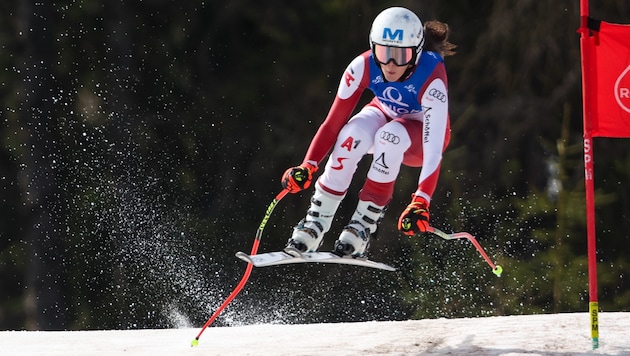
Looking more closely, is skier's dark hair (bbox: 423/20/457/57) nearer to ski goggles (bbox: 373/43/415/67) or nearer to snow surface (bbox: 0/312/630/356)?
ski goggles (bbox: 373/43/415/67)

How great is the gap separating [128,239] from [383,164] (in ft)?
30.3

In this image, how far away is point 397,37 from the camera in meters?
5.56

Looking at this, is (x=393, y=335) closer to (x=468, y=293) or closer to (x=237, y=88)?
(x=468, y=293)

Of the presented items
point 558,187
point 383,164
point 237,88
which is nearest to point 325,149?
point 383,164

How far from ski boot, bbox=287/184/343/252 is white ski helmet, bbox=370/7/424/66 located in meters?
0.78

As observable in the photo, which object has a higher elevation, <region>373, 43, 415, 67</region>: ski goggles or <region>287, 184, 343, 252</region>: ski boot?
<region>373, 43, 415, 67</region>: ski goggles

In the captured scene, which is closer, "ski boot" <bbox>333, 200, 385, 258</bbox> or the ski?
the ski

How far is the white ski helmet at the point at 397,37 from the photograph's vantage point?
18.2 feet

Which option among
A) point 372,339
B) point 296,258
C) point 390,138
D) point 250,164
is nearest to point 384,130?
point 390,138

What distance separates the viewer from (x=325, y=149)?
19.4 ft

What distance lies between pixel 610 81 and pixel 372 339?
1829 mm

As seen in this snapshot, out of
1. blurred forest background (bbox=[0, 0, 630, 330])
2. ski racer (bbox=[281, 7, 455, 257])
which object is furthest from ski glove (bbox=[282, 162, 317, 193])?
blurred forest background (bbox=[0, 0, 630, 330])

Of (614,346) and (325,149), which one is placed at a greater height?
(325,149)

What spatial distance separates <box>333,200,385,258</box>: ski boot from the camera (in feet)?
18.9
